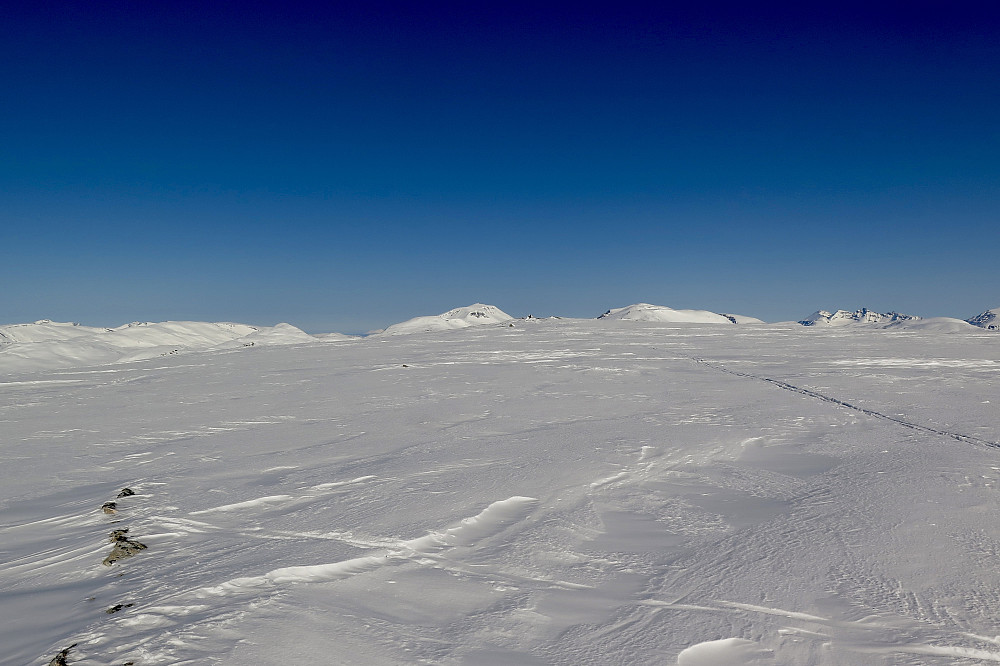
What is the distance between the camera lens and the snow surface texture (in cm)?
377

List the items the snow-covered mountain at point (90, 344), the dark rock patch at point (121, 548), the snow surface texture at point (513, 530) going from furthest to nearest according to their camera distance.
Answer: the snow-covered mountain at point (90, 344) < the dark rock patch at point (121, 548) < the snow surface texture at point (513, 530)

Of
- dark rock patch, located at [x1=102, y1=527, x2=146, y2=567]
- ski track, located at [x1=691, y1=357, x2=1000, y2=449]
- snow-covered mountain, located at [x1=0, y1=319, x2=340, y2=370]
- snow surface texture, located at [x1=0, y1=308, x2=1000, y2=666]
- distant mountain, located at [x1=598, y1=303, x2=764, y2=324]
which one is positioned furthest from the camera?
distant mountain, located at [x1=598, y1=303, x2=764, y2=324]

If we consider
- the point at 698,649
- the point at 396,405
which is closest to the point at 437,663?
the point at 698,649

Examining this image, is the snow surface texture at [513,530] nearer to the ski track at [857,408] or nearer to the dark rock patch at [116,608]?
the dark rock patch at [116,608]

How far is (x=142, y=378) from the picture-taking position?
19516 millimetres

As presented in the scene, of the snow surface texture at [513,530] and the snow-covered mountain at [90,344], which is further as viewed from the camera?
the snow-covered mountain at [90,344]

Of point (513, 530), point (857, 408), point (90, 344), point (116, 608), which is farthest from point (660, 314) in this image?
point (90, 344)

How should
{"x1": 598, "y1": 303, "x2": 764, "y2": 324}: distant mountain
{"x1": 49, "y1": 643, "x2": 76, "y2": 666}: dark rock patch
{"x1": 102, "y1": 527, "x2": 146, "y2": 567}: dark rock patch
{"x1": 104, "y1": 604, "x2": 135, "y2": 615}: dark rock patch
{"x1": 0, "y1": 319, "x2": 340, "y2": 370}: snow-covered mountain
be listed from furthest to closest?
{"x1": 598, "y1": 303, "x2": 764, "y2": 324}: distant mountain → {"x1": 0, "y1": 319, "x2": 340, "y2": 370}: snow-covered mountain → {"x1": 102, "y1": 527, "x2": 146, "y2": 567}: dark rock patch → {"x1": 104, "y1": 604, "x2": 135, "y2": 615}: dark rock patch → {"x1": 49, "y1": 643, "x2": 76, "y2": 666}: dark rock patch

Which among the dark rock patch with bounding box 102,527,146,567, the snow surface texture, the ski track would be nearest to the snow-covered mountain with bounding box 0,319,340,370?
the ski track

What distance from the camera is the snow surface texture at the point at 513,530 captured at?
377cm

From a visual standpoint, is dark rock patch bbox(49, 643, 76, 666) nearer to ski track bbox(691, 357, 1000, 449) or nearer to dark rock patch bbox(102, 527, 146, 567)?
dark rock patch bbox(102, 527, 146, 567)

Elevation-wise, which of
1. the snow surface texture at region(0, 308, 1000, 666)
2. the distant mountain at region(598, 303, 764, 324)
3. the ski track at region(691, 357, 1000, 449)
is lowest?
the snow surface texture at region(0, 308, 1000, 666)

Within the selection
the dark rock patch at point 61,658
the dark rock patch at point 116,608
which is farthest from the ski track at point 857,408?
the dark rock patch at point 61,658

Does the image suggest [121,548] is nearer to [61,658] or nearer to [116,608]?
[116,608]
